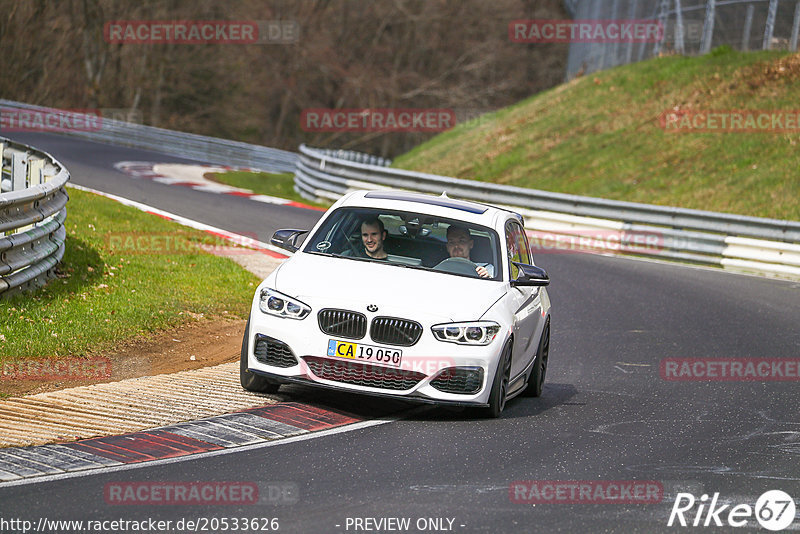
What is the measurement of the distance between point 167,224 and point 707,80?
19070mm

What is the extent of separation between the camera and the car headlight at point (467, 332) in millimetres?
8227

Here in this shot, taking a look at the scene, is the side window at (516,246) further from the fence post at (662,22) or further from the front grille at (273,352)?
the fence post at (662,22)

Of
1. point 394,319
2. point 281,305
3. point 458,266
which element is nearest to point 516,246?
point 458,266

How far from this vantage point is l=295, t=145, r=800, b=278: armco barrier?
70.2ft

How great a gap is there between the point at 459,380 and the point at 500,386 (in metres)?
0.42

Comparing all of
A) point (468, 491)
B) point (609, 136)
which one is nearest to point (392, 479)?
point (468, 491)

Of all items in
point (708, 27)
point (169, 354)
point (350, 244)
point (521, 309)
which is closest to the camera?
point (521, 309)

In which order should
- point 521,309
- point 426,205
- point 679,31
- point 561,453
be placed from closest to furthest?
point 561,453, point 521,309, point 426,205, point 679,31

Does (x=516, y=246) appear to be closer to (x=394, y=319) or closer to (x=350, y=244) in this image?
(x=350, y=244)

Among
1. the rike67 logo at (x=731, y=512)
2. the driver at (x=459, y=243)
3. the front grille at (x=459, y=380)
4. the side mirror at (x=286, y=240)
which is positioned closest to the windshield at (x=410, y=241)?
the driver at (x=459, y=243)

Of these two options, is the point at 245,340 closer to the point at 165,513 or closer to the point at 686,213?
the point at 165,513

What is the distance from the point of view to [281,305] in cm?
841

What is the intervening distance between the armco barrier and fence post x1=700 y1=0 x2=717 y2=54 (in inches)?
439

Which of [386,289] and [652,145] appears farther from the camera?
[652,145]
